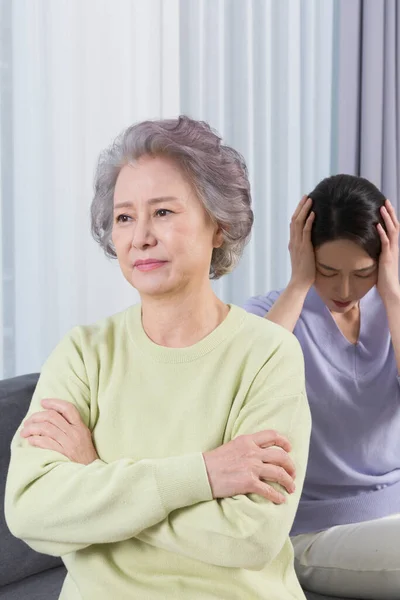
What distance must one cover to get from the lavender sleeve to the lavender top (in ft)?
0.32

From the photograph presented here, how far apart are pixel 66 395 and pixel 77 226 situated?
1330mm

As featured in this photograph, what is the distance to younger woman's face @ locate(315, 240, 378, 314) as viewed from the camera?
2.05m

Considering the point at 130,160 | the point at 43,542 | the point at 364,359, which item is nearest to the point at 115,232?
the point at 130,160

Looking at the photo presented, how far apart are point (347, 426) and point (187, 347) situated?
713 millimetres

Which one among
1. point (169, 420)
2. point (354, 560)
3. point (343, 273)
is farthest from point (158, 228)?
point (354, 560)

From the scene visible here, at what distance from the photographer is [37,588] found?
198cm

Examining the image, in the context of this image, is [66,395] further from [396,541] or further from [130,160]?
[396,541]

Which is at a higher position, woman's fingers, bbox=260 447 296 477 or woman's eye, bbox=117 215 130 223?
woman's eye, bbox=117 215 130 223

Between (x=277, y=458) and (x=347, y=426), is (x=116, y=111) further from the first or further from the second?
(x=277, y=458)

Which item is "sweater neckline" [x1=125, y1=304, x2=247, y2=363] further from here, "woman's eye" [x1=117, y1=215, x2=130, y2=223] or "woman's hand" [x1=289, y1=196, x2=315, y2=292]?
"woman's hand" [x1=289, y1=196, x2=315, y2=292]

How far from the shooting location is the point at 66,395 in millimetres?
1572

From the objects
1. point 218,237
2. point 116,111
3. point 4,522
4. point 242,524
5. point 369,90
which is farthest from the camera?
point 369,90

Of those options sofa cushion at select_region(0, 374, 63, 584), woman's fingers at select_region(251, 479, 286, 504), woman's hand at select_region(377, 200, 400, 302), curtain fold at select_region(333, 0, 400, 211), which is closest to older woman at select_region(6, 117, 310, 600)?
woman's fingers at select_region(251, 479, 286, 504)

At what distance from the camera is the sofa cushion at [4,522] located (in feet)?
6.37
